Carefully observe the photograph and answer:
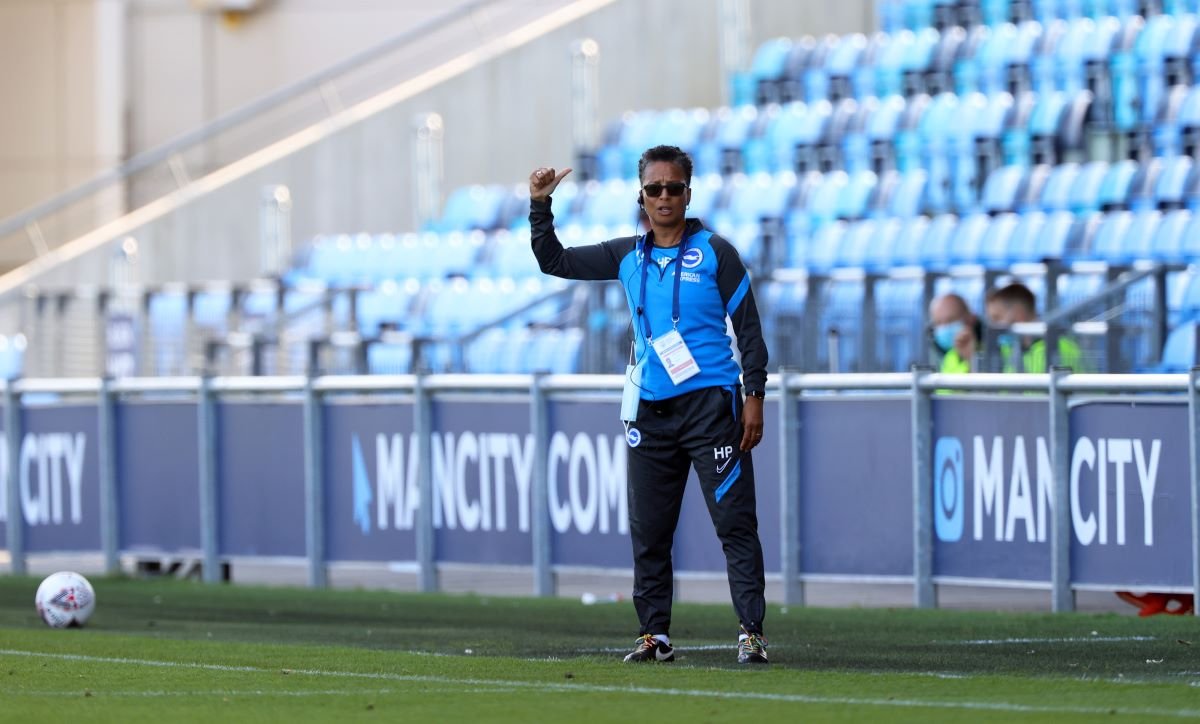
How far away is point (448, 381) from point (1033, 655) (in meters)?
5.87

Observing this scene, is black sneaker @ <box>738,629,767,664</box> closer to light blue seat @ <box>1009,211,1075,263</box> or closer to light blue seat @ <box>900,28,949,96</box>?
light blue seat @ <box>1009,211,1075,263</box>

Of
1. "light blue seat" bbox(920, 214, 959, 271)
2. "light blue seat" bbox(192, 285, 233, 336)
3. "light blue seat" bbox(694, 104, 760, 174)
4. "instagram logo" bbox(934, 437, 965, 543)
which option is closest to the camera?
"instagram logo" bbox(934, 437, 965, 543)

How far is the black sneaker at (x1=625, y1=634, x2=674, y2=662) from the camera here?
866 centimetres

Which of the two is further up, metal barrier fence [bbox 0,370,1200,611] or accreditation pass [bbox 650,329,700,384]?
accreditation pass [bbox 650,329,700,384]

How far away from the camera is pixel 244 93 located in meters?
30.5

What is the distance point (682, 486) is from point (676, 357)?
57 cm

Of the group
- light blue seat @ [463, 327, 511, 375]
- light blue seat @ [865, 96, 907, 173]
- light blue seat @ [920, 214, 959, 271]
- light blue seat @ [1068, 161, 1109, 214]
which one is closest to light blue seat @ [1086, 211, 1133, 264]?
light blue seat @ [1068, 161, 1109, 214]

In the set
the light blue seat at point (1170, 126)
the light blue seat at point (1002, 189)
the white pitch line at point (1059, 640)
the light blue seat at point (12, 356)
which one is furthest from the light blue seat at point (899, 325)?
the light blue seat at point (12, 356)

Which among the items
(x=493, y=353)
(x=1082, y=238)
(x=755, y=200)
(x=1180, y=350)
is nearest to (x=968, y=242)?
(x=1082, y=238)

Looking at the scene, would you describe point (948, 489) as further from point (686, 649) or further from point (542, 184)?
point (542, 184)

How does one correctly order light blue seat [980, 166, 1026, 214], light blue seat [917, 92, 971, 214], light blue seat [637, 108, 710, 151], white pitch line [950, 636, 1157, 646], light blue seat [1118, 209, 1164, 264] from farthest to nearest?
light blue seat [637, 108, 710, 151]
light blue seat [917, 92, 971, 214]
light blue seat [980, 166, 1026, 214]
light blue seat [1118, 209, 1164, 264]
white pitch line [950, 636, 1157, 646]

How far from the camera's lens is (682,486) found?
28.9 ft

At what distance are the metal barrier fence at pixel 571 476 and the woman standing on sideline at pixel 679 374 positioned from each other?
317cm

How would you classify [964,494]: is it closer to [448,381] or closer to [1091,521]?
[1091,521]
